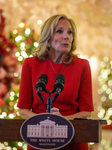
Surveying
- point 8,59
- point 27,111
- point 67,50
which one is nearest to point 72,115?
point 27,111

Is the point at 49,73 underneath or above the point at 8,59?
underneath

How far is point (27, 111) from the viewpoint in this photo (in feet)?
6.20

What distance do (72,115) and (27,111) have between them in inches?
11.7

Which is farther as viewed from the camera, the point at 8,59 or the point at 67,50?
the point at 8,59

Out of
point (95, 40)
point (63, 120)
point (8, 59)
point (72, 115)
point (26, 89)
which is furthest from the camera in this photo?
point (95, 40)

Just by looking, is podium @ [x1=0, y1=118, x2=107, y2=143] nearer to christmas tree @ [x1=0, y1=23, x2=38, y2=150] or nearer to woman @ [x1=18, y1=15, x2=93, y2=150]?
woman @ [x1=18, y1=15, x2=93, y2=150]

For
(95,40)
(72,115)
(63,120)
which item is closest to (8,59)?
(72,115)

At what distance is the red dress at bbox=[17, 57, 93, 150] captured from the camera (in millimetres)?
1866

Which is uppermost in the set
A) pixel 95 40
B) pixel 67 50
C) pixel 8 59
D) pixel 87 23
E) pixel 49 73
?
pixel 87 23

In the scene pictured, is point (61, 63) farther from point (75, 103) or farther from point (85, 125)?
point (85, 125)

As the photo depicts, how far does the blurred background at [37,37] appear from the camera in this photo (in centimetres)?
437

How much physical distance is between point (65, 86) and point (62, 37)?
335 mm

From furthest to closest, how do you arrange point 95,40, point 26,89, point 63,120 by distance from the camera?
point 95,40 < point 26,89 < point 63,120

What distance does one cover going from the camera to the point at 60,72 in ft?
6.57
